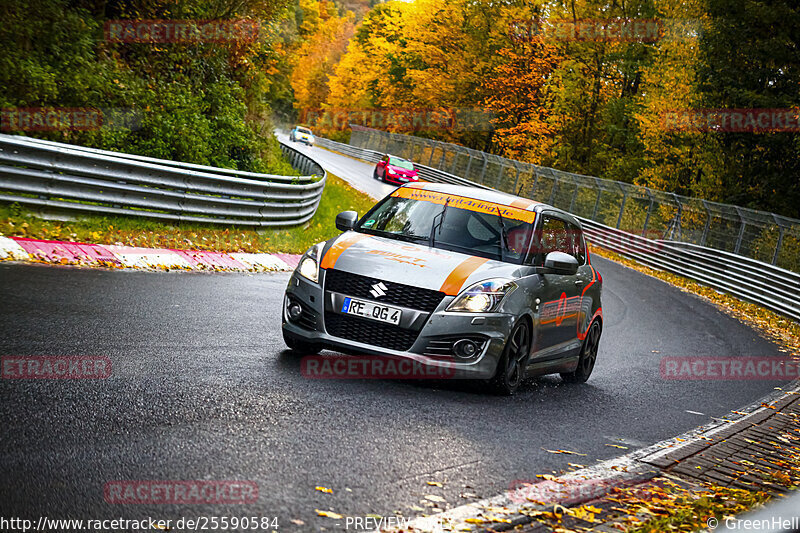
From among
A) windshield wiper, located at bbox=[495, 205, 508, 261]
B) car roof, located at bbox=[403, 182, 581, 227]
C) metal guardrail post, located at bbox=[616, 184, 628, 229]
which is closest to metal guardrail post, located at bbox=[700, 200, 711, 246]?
metal guardrail post, located at bbox=[616, 184, 628, 229]

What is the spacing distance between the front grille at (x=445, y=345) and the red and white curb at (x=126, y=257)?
18.6 ft

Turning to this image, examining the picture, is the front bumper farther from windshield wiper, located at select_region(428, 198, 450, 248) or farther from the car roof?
the car roof

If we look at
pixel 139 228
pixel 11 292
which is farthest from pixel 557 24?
pixel 11 292

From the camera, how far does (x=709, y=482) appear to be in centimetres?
604

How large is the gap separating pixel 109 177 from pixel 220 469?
33.6ft

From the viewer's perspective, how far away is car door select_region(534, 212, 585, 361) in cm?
837

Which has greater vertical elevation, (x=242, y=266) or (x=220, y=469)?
(x=220, y=469)

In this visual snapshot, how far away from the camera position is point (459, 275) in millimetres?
7500

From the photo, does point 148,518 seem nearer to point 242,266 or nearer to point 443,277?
point 443,277

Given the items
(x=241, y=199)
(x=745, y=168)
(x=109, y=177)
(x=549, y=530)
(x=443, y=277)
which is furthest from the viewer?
(x=745, y=168)

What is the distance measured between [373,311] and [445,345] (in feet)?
2.11
